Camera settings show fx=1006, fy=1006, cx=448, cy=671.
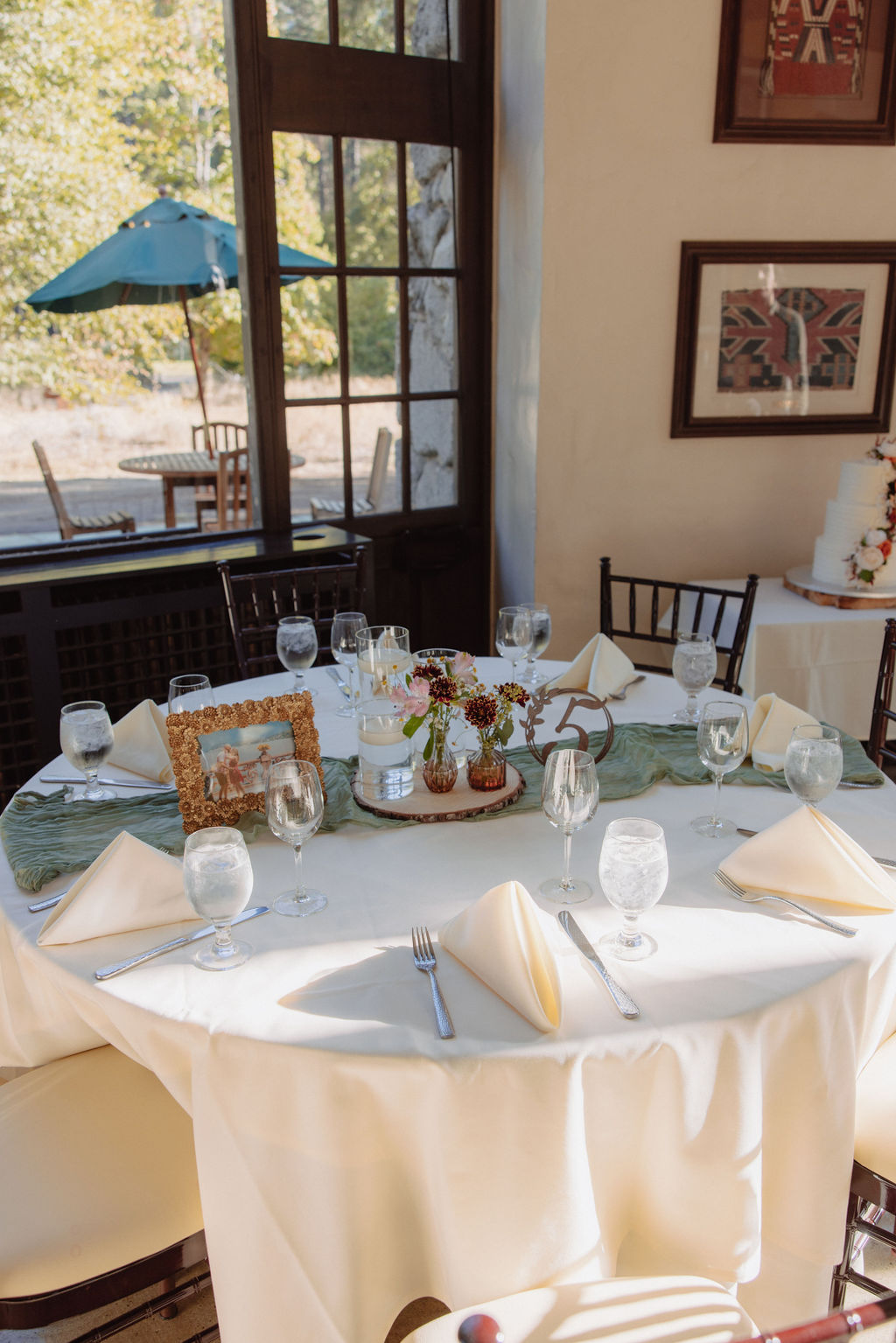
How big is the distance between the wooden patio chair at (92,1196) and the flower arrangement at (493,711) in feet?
2.16

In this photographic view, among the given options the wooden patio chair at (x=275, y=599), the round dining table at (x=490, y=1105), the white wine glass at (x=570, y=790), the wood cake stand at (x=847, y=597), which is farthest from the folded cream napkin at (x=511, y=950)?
the wood cake stand at (x=847, y=597)

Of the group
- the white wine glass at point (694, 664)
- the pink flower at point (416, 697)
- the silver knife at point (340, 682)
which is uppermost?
the pink flower at point (416, 697)

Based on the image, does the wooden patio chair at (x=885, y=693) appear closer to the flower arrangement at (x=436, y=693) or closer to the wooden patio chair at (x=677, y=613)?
the wooden patio chair at (x=677, y=613)

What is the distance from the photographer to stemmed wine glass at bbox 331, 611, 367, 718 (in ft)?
6.45

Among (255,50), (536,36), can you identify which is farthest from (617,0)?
(255,50)

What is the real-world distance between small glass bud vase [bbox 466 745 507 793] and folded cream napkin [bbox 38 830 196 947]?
1.61 ft

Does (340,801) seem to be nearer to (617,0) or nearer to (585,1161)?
(585,1161)

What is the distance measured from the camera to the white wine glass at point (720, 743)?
144cm

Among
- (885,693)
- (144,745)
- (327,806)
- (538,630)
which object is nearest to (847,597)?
(885,693)

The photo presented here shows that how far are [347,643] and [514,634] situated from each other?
327 millimetres

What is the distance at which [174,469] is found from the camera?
18.2ft

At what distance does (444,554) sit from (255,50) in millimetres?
1647

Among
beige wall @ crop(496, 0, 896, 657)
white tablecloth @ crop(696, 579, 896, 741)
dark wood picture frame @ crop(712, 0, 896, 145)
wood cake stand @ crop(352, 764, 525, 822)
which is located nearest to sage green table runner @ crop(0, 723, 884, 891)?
wood cake stand @ crop(352, 764, 525, 822)

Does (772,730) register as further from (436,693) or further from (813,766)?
(436,693)
